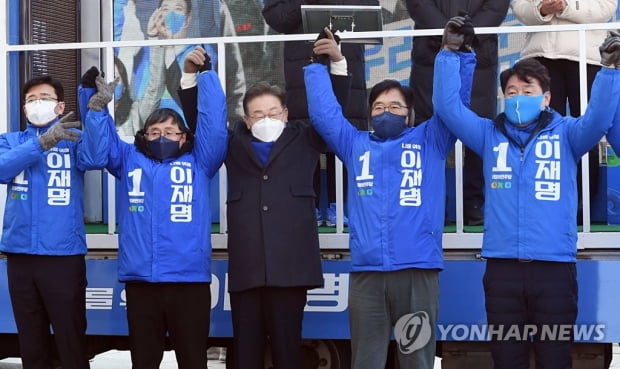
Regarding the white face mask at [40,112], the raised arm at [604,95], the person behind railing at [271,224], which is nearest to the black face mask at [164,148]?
the person behind railing at [271,224]

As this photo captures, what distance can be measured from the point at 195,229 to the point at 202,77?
2.44 ft

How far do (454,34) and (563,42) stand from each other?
1.36 m

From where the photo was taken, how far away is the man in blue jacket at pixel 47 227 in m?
4.74

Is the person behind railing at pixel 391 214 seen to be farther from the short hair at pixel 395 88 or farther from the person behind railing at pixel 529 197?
the person behind railing at pixel 529 197

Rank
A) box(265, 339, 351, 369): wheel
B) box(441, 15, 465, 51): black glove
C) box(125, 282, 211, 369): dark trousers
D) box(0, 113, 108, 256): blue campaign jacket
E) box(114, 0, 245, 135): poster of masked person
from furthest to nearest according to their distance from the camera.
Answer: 1. box(114, 0, 245, 135): poster of masked person
2. box(265, 339, 351, 369): wheel
3. box(0, 113, 108, 256): blue campaign jacket
4. box(125, 282, 211, 369): dark trousers
5. box(441, 15, 465, 51): black glove

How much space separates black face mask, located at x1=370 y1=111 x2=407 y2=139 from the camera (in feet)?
14.9

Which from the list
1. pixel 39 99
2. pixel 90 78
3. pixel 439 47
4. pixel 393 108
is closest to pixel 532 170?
pixel 393 108

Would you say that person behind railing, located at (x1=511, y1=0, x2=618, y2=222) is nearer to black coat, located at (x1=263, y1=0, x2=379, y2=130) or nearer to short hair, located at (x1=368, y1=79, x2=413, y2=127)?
black coat, located at (x1=263, y1=0, x2=379, y2=130)

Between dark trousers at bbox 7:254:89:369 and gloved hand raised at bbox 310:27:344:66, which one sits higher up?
gloved hand raised at bbox 310:27:344:66

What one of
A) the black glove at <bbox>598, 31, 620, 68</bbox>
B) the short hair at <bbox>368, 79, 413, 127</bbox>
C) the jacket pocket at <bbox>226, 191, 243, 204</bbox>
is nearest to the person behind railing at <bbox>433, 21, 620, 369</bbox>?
the black glove at <bbox>598, 31, 620, 68</bbox>

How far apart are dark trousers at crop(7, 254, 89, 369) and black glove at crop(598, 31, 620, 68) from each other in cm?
269

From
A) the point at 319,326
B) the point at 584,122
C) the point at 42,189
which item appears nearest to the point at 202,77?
the point at 42,189

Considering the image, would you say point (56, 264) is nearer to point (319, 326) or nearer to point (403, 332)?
point (319, 326)

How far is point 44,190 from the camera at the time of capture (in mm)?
4875
